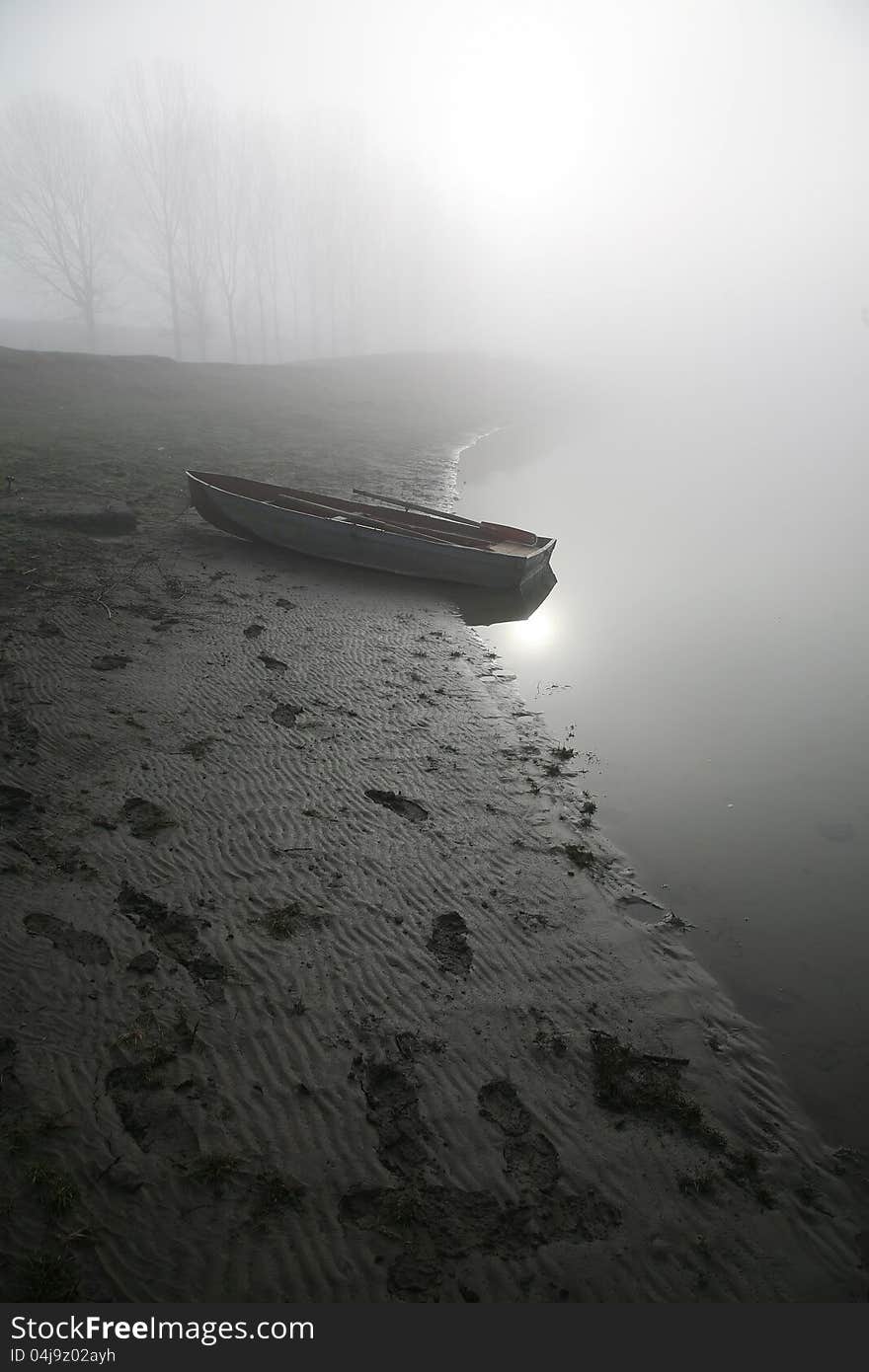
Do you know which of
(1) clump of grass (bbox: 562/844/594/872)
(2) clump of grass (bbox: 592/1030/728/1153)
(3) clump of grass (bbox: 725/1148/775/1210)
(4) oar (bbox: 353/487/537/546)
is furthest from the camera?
(4) oar (bbox: 353/487/537/546)

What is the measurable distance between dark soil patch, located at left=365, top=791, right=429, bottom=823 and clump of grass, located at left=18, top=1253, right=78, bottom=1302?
4.22 metres

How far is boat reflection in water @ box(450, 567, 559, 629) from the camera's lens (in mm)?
12875

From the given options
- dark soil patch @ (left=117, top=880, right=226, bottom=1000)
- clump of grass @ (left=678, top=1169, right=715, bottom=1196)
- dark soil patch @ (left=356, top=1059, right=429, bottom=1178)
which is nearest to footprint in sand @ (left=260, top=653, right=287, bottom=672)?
dark soil patch @ (left=117, top=880, right=226, bottom=1000)

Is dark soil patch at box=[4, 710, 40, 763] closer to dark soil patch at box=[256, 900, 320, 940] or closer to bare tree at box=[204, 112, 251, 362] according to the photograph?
dark soil patch at box=[256, 900, 320, 940]

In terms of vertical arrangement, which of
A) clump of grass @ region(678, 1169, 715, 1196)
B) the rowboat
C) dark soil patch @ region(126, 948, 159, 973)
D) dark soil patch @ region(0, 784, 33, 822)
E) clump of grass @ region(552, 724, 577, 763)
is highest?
the rowboat

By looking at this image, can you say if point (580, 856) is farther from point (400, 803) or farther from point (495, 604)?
point (495, 604)

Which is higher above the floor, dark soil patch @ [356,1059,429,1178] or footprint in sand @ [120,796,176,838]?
footprint in sand @ [120,796,176,838]

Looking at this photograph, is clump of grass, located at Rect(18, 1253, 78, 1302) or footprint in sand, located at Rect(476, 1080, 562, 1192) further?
footprint in sand, located at Rect(476, 1080, 562, 1192)

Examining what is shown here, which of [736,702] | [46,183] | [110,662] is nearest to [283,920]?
[110,662]

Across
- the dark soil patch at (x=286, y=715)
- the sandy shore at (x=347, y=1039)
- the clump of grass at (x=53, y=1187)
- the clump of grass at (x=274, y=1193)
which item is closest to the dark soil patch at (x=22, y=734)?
the sandy shore at (x=347, y=1039)

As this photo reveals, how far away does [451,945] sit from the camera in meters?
5.61

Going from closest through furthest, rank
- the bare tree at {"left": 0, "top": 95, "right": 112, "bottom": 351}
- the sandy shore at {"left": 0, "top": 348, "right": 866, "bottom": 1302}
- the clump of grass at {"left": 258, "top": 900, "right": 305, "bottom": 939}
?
the sandy shore at {"left": 0, "top": 348, "right": 866, "bottom": 1302} < the clump of grass at {"left": 258, "top": 900, "right": 305, "bottom": 939} < the bare tree at {"left": 0, "top": 95, "right": 112, "bottom": 351}

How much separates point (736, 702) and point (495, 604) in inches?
188

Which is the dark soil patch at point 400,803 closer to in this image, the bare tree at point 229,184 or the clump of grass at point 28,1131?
the clump of grass at point 28,1131
